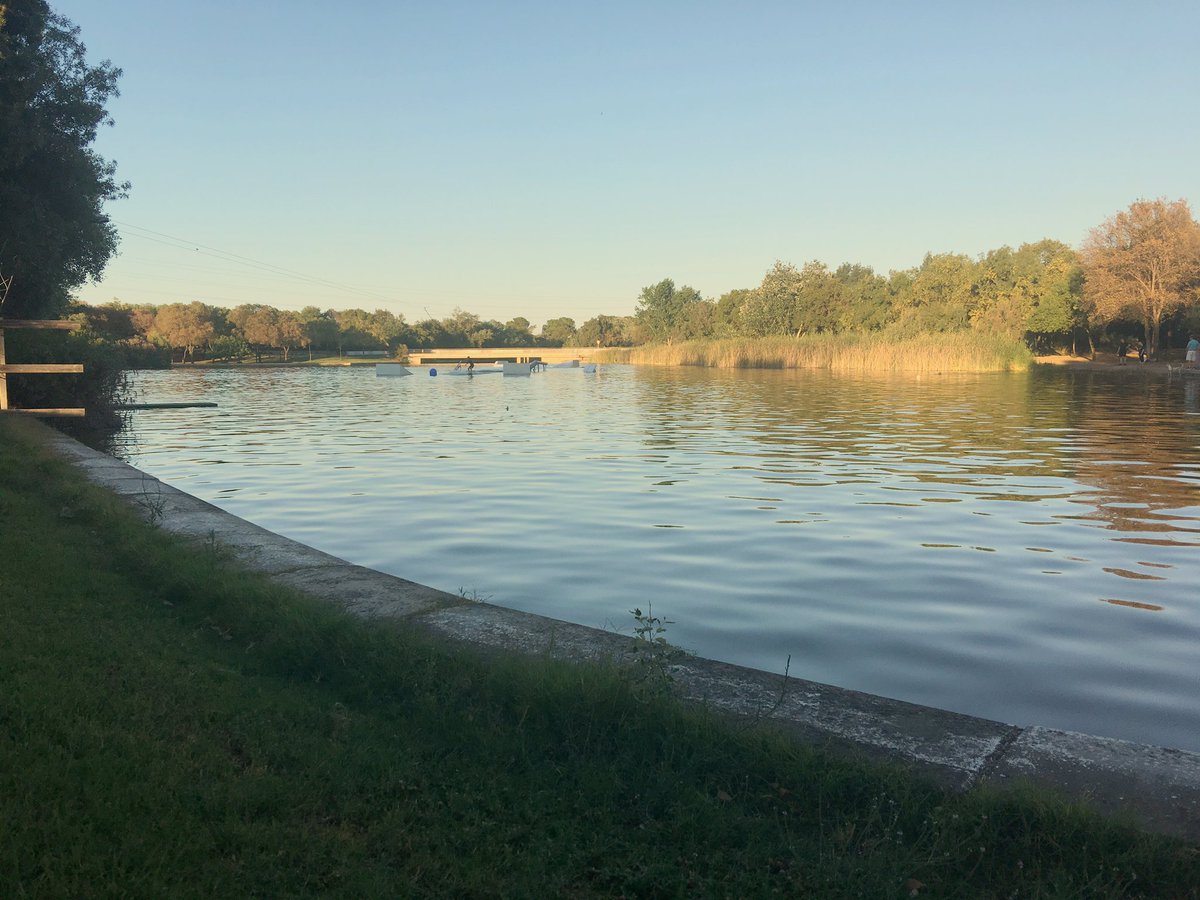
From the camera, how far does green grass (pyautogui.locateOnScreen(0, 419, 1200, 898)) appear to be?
330cm

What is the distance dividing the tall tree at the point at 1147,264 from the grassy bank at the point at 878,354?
30.4ft

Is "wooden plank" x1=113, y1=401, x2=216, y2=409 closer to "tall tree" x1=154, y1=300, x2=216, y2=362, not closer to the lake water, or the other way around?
the lake water

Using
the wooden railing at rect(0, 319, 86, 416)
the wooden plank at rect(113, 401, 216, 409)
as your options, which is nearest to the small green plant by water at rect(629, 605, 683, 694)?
the wooden railing at rect(0, 319, 86, 416)

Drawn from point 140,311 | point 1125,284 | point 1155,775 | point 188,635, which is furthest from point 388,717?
point 140,311

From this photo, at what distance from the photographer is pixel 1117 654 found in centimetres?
710

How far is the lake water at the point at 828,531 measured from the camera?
275 inches

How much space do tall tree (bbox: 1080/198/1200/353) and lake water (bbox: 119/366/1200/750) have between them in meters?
43.2

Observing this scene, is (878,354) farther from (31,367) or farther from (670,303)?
(670,303)

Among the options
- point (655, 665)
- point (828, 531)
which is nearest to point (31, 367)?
point (828, 531)

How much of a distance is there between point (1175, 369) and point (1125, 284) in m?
9.30

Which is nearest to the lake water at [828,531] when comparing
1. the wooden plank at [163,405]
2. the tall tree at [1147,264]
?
the wooden plank at [163,405]

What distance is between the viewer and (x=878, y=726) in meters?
4.63

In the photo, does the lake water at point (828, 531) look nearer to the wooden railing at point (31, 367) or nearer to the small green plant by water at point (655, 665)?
the small green plant by water at point (655, 665)

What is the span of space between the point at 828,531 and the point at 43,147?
22.1m
